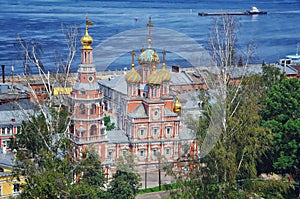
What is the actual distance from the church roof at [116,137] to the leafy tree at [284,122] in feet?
17.2

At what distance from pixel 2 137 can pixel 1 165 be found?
5609 mm

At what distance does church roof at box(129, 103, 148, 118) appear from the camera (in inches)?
846

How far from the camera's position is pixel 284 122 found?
1980 centimetres

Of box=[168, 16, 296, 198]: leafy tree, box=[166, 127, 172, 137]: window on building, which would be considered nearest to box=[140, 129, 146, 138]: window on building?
box=[166, 127, 172, 137]: window on building

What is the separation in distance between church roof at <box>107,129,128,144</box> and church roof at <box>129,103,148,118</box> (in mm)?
905

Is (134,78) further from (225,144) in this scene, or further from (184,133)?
(225,144)

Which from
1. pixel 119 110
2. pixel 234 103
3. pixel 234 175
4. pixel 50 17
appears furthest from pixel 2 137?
pixel 50 17

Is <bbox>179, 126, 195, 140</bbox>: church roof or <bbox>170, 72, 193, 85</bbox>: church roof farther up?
<bbox>170, 72, 193, 85</bbox>: church roof

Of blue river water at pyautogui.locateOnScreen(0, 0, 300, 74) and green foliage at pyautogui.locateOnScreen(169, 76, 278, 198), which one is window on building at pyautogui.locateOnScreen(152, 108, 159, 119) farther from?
blue river water at pyautogui.locateOnScreen(0, 0, 300, 74)

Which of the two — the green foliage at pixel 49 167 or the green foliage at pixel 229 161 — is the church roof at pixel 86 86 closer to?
the green foliage at pixel 49 167

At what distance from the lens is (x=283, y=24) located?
8169cm

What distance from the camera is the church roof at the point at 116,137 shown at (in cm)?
2148

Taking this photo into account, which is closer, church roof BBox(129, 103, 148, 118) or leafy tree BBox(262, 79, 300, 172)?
leafy tree BBox(262, 79, 300, 172)

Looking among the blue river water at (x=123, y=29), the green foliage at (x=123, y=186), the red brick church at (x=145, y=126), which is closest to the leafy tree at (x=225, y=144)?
the green foliage at (x=123, y=186)
